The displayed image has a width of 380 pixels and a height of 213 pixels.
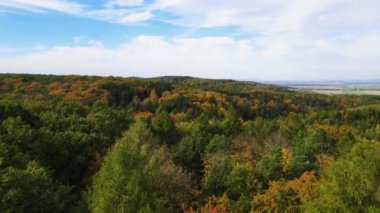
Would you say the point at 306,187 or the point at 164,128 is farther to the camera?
the point at 164,128

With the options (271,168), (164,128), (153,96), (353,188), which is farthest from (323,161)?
(153,96)

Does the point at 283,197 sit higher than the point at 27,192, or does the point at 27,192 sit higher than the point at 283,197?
the point at 27,192

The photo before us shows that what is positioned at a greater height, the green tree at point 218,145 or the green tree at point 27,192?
the green tree at point 27,192

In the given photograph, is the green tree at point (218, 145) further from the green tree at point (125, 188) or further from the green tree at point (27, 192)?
the green tree at point (27, 192)

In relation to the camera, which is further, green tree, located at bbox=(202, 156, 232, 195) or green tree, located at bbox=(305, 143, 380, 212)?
green tree, located at bbox=(202, 156, 232, 195)

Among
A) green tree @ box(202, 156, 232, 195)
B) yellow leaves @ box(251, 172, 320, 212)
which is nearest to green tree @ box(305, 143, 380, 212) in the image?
yellow leaves @ box(251, 172, 320, 212)

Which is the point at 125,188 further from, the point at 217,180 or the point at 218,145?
the point at 218,145

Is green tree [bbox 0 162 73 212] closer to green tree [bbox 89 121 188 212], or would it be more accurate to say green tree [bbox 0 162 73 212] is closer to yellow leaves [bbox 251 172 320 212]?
green tree [bbox 89 121 188 212]

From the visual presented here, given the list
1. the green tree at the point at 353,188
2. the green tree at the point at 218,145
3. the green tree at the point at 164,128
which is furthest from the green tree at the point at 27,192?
the green tree at the point at 164,128

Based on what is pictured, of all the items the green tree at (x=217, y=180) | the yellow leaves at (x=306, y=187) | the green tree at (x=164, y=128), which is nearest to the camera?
the yellow leaves at (x=306, y=187)

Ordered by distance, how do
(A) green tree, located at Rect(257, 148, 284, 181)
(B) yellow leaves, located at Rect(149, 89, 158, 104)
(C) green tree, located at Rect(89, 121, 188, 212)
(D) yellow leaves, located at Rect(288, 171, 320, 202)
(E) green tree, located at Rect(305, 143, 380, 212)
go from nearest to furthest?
(C) green tree, located at Rect(89, 121, 188, 212) → (E) green tree, located at Rect(305, 143, 380, 212) → (D) yellow leaves, located at Rect(288, 171, 320, 202) → (A) green tree, located at Rect(257, 148, 284, 181) → (B) yellow leaves, located at Rect(149, 89, 158, 104)

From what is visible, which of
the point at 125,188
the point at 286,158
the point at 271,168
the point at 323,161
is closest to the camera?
the point at 125,188
